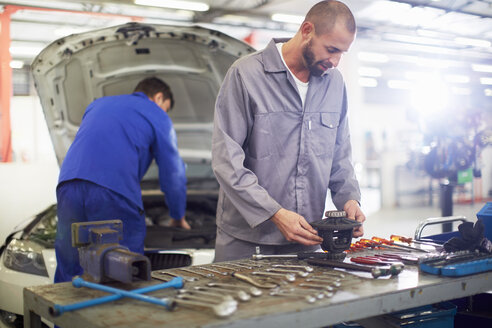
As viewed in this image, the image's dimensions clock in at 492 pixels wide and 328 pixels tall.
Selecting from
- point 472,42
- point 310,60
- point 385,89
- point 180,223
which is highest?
point 385,89

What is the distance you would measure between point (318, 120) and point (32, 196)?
13.4ft

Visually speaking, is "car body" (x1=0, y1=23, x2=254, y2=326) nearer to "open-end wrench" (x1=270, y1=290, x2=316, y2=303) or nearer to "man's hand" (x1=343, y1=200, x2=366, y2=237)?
"man's hand" (x1=343, y1=200, x2=366, y2=237)

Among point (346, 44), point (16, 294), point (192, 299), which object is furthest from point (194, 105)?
point (192, 299)

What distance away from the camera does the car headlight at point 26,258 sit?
2204 mm

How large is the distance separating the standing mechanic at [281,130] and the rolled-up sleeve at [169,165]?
30.4 inches

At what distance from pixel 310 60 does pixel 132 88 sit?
5.96 ft

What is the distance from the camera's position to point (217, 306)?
91cm

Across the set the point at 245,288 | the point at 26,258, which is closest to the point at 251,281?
the point at 245,288

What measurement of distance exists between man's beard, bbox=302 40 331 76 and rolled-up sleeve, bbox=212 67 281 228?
234 mm

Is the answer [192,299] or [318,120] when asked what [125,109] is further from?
[192,299]

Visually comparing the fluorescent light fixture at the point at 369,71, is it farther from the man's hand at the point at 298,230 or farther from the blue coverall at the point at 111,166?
the man's hand at the point at 298,230

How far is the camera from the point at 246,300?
100cm

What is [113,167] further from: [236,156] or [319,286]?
[319,286]

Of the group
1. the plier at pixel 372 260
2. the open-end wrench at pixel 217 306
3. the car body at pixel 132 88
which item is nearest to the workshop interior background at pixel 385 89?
the car body at pixel 132 88
